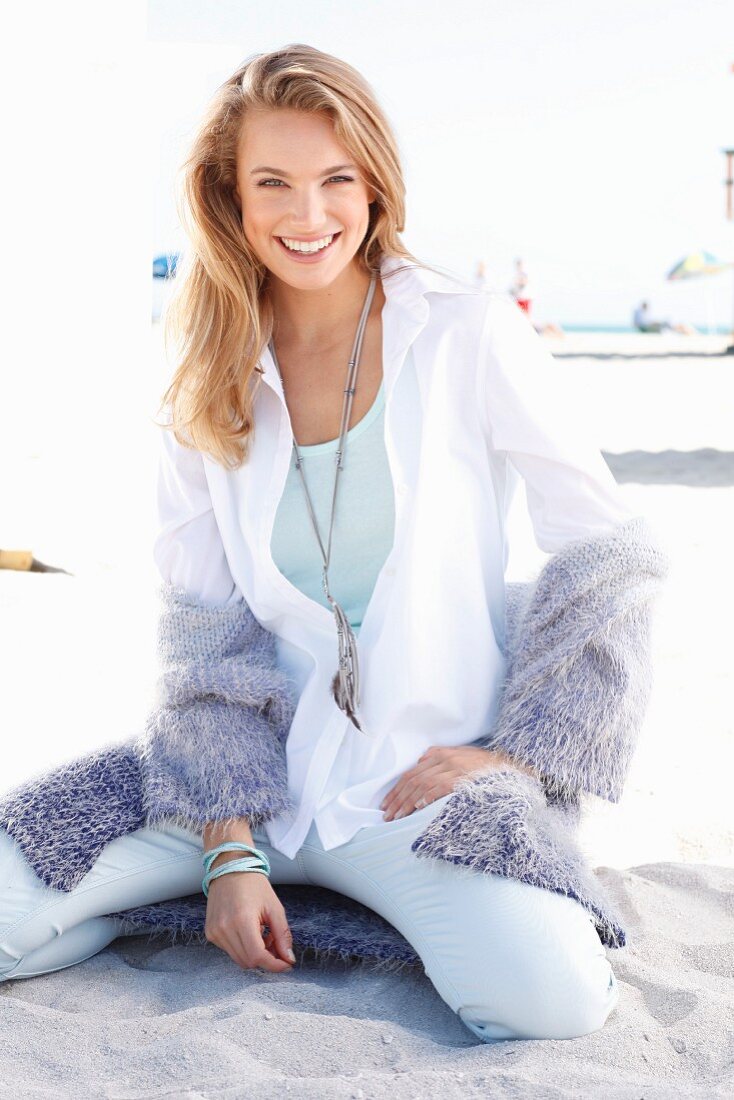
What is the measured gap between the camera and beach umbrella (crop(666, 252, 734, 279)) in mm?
27766

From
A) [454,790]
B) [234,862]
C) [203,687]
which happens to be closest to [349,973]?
[234,862]

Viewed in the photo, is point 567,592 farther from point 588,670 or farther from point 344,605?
point 344,605

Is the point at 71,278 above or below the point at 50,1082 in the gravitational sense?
above

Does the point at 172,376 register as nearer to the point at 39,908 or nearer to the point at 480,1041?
the point at 39,908

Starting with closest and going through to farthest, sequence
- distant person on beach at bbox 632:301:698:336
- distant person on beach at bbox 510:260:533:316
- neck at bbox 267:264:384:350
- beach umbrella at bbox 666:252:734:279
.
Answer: neck at bbox 267:264:384:350, distant person on beach at bbox 510:260:533:316, beach umbrella at bbox 666:252:734:279, distant person on beach at bbox 632:301:698:336

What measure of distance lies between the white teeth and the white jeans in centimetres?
90

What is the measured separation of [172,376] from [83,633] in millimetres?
2073

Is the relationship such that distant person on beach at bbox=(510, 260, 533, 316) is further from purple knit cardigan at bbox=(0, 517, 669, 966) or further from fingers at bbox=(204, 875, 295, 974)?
fingers at bbox=(204, 875, 295, 974)

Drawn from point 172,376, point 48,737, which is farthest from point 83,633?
point 172,376

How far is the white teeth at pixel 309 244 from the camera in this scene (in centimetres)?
204

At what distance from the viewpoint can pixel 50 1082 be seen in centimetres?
165

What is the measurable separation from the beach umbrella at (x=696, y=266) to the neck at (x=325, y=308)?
27.0 m

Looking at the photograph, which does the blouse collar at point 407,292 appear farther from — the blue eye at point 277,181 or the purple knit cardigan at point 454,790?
the purple knit cardigan at point 454,790

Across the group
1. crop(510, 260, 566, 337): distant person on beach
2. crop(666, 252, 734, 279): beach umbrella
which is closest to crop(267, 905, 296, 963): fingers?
crop(510, 260, 566, 337): distant person on beach
